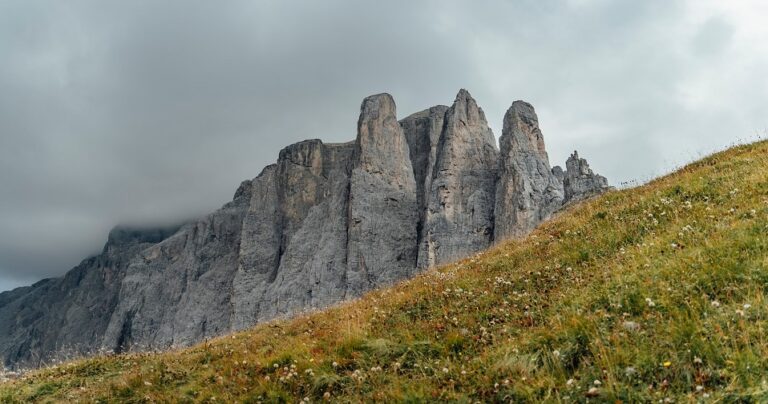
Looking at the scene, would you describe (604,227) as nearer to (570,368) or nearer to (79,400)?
(570,368)

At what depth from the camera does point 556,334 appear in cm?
721

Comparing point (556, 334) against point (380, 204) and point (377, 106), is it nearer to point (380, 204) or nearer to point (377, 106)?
point (380, 204)

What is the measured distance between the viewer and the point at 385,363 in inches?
332

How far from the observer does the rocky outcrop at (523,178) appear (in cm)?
10881

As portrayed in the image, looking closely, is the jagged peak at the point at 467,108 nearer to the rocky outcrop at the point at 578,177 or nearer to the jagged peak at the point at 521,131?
the jagged peak at the point at 521,131

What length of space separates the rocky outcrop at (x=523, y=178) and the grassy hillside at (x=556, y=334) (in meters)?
93.6

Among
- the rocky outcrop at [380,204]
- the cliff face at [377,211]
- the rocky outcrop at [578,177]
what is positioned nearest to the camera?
the rocky outcrop at [578,177]

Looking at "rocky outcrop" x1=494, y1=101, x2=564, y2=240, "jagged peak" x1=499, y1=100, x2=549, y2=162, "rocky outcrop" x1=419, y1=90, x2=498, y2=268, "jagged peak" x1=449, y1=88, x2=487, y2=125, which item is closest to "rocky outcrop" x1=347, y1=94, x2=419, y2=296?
"rocky outcrop" x1=419, y1=90, x2=498, y2=268

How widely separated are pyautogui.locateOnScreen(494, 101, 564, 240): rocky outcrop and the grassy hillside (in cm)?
9365

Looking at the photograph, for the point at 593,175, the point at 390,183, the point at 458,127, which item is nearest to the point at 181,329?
the point at 390,183

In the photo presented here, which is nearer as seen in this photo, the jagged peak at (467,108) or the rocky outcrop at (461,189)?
the rocky outcrop at (461,189)

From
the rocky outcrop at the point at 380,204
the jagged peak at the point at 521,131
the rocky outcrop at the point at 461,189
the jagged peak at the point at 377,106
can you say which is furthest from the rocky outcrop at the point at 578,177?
the jagged peak at the point at 377,106

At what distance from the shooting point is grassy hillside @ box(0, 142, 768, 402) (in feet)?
19.1

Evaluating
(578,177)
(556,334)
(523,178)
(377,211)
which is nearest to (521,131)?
(523,178)
